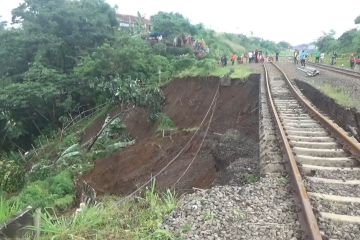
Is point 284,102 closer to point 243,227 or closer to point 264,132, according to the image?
point 264,132

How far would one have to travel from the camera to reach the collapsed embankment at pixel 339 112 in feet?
35.6

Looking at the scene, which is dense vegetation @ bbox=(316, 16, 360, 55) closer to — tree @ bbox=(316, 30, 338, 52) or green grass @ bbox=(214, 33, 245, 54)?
tree @ bbox=(316, 30, 338, 52)

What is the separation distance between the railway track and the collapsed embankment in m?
0.76

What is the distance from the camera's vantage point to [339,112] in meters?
12.5

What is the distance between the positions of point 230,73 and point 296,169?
1689 cm

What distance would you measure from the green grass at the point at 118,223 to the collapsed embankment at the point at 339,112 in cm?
602

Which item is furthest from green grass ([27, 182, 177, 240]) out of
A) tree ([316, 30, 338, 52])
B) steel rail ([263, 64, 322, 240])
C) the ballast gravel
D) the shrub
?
tree ([316, 30, 338, 52])

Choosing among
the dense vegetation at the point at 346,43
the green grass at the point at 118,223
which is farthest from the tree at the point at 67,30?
the green grass at the point at 118,223

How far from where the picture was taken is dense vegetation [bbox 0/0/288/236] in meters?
19.3

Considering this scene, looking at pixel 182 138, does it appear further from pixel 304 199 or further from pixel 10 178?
pixel 304 199

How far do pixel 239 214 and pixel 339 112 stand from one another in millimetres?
8151

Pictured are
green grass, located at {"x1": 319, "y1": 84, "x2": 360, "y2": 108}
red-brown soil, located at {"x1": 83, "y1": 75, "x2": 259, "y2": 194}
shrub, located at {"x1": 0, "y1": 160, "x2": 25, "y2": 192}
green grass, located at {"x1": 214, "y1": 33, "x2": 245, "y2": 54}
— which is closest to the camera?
green grass, located at {"x1": 319, "y1": 84, "x2": 360, "y2": 108}

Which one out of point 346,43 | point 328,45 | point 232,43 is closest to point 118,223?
point 346,43

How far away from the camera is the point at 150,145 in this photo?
17844 millimetres
